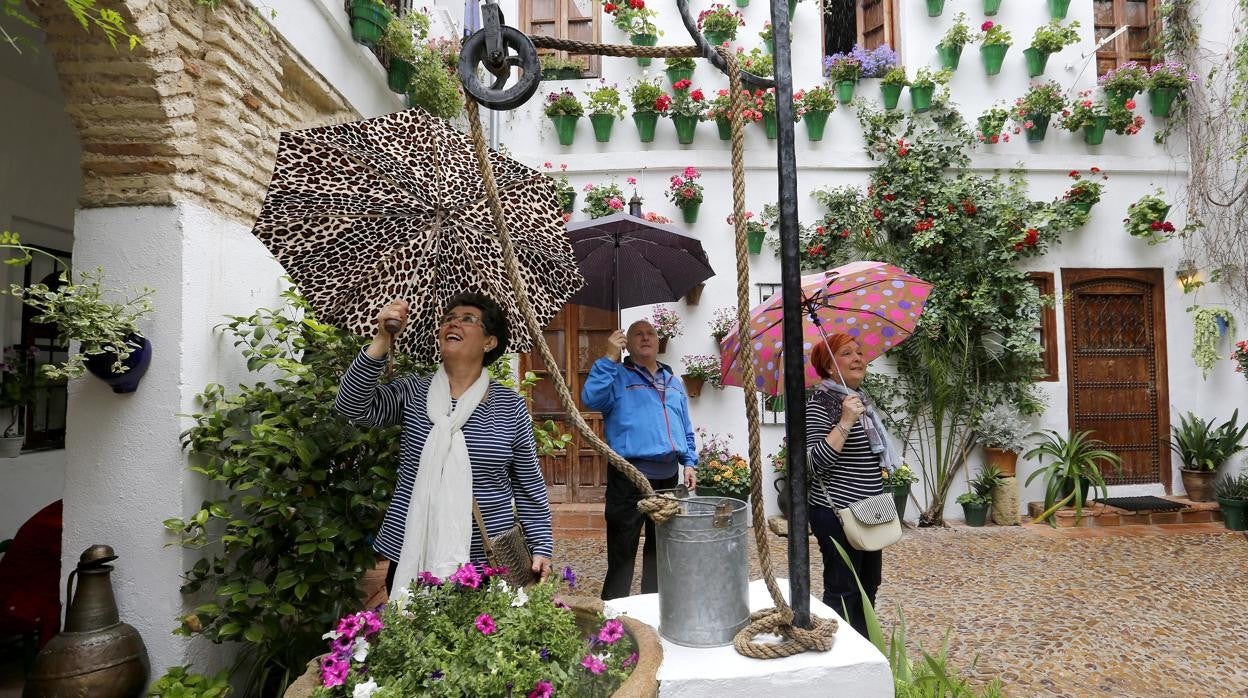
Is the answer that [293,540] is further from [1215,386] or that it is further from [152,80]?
[1215,386]

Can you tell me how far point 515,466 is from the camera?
2252 millimetres

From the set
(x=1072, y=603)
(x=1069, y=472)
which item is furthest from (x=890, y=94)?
(x=1072, y=603)

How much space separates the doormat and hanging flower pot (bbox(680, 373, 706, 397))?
408cm

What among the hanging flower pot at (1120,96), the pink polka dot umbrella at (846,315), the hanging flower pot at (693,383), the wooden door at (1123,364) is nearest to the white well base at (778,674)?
the pink polka dot umbrella at (846,315)

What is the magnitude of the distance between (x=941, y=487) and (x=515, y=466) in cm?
532

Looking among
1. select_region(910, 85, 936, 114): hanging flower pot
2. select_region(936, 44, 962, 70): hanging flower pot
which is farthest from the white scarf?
select_region(936, 44, 962, 70): hanging flower pot

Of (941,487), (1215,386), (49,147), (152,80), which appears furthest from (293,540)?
(1215,386)

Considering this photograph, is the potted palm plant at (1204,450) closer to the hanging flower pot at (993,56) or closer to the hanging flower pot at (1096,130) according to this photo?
the hanging flower pot at (1096,130)

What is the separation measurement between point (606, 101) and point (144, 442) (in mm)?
5249

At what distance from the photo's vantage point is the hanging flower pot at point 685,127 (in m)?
6.46

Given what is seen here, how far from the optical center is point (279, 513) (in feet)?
7.88

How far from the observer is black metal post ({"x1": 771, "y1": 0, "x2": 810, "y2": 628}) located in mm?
1229

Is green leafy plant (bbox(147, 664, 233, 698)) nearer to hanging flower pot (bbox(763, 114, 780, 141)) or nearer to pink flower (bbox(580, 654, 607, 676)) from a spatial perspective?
pink flower (bbox(580, 654, 607, 676))

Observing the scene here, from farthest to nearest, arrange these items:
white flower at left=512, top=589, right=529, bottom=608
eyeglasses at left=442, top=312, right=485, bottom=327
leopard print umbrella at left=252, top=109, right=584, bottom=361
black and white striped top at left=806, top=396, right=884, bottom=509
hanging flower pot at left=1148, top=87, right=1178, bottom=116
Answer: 1. hanging flower pot at left=1148, top=87, right=1178, bottom=116
2. black and white striped top at left=806, top=396, right=884, bottom=509
3. eyeglasses at left=442, top=312, right=485, bottom=327
4. leopard print umbrella at left=252, top=109, right=584, bottom=361
5. white flower at left=512, top=589, right=529, bottom=608
